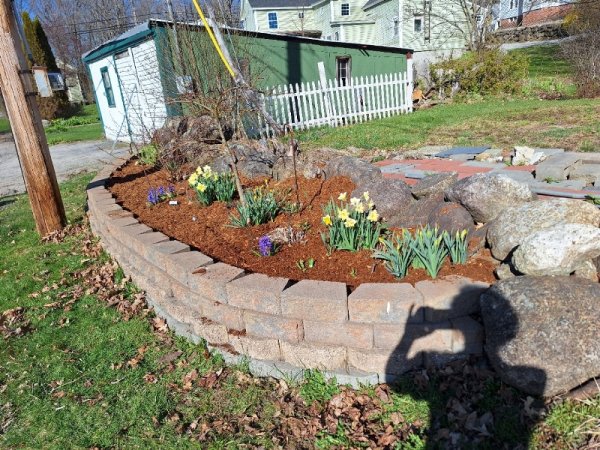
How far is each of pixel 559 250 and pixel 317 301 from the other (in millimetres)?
1278

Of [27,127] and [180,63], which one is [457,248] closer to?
[27,127]

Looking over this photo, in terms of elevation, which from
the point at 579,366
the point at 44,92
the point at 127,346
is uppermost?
the point at 44,92

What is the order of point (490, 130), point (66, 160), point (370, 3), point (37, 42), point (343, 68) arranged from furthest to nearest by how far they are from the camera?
1. point (370, 3)
2. point (37, 42)
3. point (343, 68)
4. point (66, 160)
5. point (490, 130)

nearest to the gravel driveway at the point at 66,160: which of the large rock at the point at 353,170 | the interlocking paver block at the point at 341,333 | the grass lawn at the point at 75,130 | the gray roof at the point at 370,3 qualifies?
the grass lawn at the point at 75,130

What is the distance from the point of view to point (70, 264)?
15.1 feet

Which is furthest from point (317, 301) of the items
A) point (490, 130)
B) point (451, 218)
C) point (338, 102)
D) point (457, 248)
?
point (338, 102)

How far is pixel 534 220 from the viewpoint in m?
2.62

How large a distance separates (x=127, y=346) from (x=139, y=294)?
2.33 ft

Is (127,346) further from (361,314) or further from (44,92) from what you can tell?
(44,92)

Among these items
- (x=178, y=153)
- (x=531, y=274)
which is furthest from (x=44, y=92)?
(x=531, y=274)

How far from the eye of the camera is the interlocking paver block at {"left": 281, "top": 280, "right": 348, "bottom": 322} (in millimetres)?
2389

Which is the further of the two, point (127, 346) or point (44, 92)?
point (44, 92)

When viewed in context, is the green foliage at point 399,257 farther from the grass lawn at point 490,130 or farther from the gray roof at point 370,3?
the gray roof at point 370,3

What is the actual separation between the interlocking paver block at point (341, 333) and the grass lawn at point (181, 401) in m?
0.23
